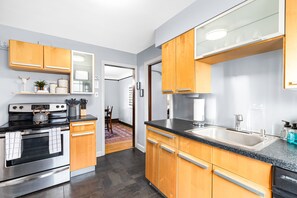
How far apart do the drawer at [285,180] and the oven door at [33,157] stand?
2.35m

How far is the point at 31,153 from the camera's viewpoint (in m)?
1.79

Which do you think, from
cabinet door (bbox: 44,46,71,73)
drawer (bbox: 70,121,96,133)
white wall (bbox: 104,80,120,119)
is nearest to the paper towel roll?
drawer (bbox: 70,121,96,133)

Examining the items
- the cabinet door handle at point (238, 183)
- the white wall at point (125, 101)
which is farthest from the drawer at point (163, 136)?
the white wall at point (125, 101)

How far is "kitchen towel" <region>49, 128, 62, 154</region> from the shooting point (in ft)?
6.12

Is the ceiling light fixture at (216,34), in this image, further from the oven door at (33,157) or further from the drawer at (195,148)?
the oven door at (33,157)

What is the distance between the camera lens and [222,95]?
1687 millimetres

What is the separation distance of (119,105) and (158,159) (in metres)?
5.67

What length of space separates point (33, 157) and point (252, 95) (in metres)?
2.85

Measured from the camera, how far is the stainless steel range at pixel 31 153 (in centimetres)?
164

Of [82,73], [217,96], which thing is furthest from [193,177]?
[82,73]

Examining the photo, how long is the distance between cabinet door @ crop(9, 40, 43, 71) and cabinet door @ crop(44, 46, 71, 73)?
8cm

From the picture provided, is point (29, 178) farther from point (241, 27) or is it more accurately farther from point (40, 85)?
point (241, 27)

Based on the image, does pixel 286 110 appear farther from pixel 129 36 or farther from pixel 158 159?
pixel 129 36

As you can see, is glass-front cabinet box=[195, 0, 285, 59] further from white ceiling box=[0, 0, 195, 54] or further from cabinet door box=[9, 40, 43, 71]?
cabinet door box=[9, 40, 43, 71]
